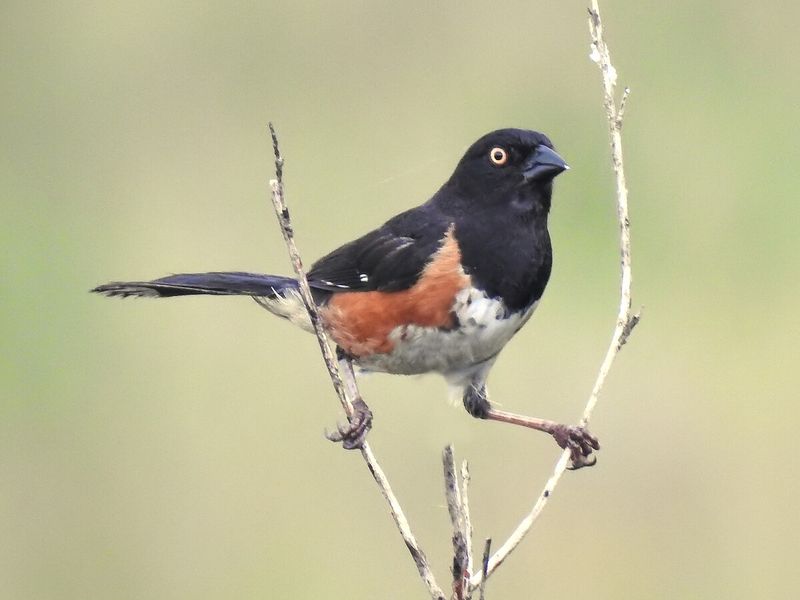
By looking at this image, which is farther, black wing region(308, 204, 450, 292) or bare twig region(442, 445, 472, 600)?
black wing region(308, 204, 450, 292)

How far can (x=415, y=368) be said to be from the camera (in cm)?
388

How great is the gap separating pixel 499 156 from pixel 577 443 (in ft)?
2.92

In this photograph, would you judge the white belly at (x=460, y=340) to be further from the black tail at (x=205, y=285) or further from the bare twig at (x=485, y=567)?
the bare twig at (x=485, y=567)

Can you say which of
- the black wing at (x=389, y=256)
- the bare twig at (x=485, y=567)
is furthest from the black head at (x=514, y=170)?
the bare twig at (x=485, y=567)

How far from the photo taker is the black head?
3758 mm

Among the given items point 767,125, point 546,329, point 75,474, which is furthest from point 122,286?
point 767,125

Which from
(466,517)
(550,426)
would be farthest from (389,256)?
(466,517)

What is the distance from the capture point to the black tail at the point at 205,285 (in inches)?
156

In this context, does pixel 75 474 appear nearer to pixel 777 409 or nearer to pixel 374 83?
pixel 374 83

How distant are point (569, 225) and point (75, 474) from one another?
2.62 metres

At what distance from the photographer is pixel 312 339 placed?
5.89 metres

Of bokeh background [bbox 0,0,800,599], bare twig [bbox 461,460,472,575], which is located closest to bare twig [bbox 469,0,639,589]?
bare twig [bbox 461,460,472,575]

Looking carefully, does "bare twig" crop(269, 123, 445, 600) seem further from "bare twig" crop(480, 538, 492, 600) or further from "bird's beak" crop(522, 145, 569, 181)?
"bird's beak" crop(522, 145, 569, 181)

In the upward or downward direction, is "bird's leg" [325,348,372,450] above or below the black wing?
below
